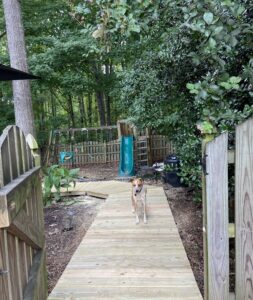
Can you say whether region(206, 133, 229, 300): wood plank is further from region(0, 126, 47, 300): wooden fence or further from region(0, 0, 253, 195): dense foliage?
region(0, 126, 47, 300): wooden fence

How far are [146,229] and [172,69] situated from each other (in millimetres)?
2135

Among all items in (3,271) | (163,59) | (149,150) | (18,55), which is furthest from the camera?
(149,150)

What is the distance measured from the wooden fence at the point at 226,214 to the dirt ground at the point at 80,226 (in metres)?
1.30

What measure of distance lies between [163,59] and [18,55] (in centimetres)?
364

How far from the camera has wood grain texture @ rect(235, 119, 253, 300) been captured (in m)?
1.64

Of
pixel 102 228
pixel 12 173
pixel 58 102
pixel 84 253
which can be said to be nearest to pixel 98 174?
pixel 102 228

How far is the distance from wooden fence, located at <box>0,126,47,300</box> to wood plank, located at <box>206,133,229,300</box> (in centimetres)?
99

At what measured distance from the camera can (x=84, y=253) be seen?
3.25 meters

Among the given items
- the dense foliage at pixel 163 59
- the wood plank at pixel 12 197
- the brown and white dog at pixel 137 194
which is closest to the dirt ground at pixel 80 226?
the brown and white dog at pixel 137 194

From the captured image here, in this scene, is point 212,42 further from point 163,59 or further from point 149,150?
point 149,150

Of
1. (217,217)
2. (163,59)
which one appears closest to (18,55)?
(163,59)

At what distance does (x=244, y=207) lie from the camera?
168 cm

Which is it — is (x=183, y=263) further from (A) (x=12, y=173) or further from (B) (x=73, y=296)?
(A) (x=12, y=173)

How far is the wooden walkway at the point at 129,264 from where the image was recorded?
8.04 ft
